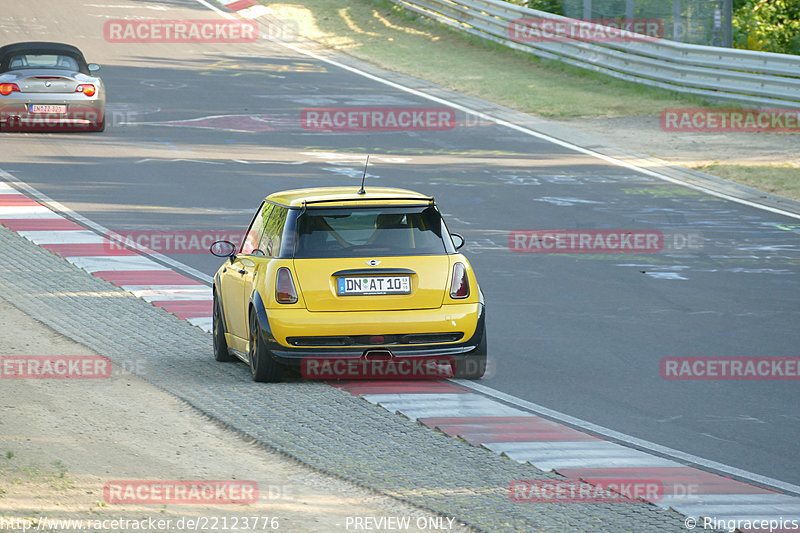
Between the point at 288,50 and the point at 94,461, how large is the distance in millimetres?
30884

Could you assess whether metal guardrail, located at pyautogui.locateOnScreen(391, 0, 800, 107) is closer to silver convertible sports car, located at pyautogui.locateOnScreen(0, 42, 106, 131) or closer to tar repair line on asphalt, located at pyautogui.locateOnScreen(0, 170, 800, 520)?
silver convertible sports car, located at pyautogui.locateOnScreen(0, 42, 106, 131)

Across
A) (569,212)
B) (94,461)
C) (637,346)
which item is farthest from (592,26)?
(94,461)

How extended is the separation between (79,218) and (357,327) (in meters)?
9.84

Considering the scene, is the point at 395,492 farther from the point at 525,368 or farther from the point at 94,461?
the point at 525,368

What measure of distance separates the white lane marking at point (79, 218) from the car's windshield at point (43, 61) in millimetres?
3557

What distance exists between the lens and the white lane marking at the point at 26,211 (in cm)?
1886

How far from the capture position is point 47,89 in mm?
25125

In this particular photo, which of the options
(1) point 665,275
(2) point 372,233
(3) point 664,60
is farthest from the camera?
(3) point 664,60

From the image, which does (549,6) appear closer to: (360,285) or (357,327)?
(360,285)

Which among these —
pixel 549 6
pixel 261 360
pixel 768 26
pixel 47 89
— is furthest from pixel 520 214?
pixel 549 6

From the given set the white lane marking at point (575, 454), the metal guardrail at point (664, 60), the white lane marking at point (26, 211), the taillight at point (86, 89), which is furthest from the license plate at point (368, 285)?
the metal guardrail at point (664, 60)

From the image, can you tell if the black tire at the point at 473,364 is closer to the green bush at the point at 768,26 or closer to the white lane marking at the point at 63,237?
the white lane marking at the point at 63,237

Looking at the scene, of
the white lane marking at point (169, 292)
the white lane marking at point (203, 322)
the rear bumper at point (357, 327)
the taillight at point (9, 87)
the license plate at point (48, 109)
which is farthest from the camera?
the license plate at point (48, 109)

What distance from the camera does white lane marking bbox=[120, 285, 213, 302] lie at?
46.4 ft
